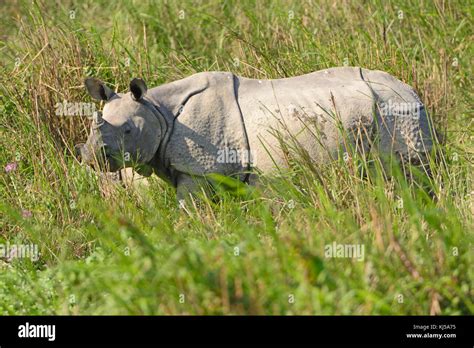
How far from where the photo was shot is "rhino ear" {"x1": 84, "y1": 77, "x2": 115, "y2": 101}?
706cm

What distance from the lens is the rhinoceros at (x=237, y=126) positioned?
6941mm

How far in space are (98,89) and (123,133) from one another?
1.28ft

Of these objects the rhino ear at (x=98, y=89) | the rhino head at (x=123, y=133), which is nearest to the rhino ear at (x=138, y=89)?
the rhino head at (x=123, y=133)

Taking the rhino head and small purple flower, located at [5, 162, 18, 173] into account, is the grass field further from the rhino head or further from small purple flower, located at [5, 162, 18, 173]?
the rhino head

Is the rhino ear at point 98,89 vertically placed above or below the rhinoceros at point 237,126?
above

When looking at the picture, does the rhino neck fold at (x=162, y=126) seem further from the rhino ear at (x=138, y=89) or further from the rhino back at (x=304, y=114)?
the rhino back at (x=304, y=114)

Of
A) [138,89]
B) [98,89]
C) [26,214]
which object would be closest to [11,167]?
[26,214]

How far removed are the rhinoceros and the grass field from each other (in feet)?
0.73

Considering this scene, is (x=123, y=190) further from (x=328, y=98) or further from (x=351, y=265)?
(x=351, y=265)

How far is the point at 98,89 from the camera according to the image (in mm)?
7121

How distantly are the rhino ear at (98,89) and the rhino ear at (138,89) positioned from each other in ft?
0.66

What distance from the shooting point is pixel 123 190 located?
694 cm

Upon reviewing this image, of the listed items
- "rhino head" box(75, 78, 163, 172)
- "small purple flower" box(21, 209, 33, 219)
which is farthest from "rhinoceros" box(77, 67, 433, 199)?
"small purple flower" box(21, 209, 33, 219)
